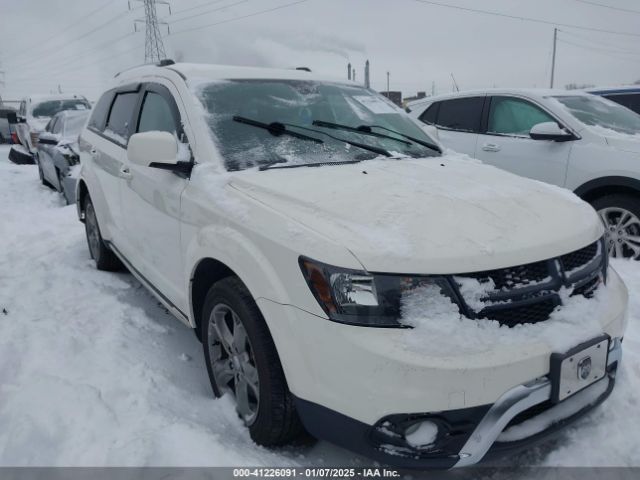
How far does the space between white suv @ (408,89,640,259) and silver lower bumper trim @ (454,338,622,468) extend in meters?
3.36

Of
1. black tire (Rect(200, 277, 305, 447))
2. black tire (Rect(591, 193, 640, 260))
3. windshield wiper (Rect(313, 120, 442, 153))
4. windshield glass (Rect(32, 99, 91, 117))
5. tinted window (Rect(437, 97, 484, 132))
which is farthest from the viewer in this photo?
windshield glass (Rect(32, 99, 91, 117))

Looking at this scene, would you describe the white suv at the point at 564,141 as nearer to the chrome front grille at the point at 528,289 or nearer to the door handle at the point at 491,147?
the door handle at the point at 491,147

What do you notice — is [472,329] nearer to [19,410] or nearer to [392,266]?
[392,266]

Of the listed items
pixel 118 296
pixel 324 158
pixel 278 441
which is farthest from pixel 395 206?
pixel 118 296

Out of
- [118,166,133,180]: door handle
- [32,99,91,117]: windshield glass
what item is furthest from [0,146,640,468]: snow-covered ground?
[32,99,91,117]: windshield glass

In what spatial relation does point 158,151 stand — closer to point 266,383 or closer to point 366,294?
point 266,383

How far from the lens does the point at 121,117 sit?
405cm

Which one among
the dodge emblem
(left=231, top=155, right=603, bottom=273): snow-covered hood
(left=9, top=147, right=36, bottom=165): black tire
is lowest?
(left=9, top=147, right=36, bottom=165): black tire

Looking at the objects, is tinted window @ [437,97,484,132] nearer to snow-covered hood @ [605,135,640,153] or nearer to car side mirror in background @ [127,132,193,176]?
snow-covered hood @ [605,135,640,153]

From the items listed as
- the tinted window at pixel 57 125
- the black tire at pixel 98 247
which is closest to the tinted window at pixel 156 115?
the black tire at pixel 98 247

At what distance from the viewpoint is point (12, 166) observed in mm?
13094

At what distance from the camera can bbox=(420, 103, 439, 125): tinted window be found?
6.61m

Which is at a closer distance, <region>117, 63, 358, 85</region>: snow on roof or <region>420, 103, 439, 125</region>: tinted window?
<region>117, 63, 358, 85</region>: snow on roof

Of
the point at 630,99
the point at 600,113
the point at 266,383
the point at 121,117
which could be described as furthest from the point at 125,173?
the point at 630,99
